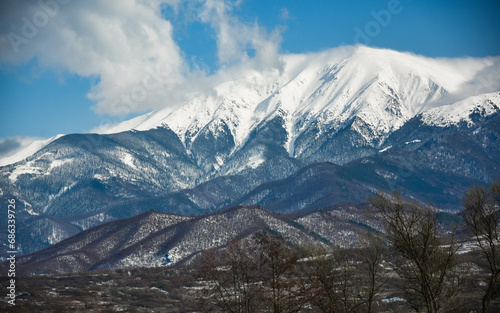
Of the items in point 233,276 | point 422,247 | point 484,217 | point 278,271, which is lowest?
point 278,271

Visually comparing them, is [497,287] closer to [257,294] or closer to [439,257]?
[439,257]

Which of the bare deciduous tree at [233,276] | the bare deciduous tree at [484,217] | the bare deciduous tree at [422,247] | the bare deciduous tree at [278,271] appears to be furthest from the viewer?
the bare deciduous tree at [484,217]

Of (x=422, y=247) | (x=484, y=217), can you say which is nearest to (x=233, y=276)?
(x=422, y=247)

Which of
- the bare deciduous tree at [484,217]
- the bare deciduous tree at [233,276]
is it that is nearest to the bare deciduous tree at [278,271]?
the bare deciduous tree at [233,276]

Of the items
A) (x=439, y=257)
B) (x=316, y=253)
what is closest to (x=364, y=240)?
(x=316, y=253)

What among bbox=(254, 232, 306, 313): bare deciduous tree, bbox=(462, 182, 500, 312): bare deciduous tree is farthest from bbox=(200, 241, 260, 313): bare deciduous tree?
bbox=(462, 182, 500, 312): bare deciduous tree

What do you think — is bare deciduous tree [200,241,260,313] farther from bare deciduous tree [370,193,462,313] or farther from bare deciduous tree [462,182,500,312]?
bare deciduous tree [462,182,500,312]

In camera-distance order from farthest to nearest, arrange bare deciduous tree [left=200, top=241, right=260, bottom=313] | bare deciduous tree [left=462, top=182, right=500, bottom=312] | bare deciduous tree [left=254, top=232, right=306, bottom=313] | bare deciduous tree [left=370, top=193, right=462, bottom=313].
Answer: bare deciduous tree [left=462, top=182, right=500, bottom=312], bare deciduous tree [left=370, top=193, right=462, bottom=313], bare deciduous tree [left=200, top=241, right=260, bottom=313], bare deciduous tree [left=254, top=232, right=306, bottom=313]

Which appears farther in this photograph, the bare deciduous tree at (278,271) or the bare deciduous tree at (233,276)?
the bare deciduous tree at (233,276)

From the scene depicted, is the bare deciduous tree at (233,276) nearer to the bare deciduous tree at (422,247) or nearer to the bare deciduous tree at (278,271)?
the bare deciduous tree at (278,271)

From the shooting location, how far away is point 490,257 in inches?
2778

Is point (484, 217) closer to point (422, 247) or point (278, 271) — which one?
point (422, 247)

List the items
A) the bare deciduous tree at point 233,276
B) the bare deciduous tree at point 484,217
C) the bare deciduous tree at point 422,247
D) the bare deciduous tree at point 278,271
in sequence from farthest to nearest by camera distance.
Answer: the bare deciduous tree at point 484,217
the bare deciduous tree at point 422,247
the bare deciduous tree at point 233,276
the bare deciduous tree at point 278,271

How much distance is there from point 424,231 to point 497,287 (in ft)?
30.7
